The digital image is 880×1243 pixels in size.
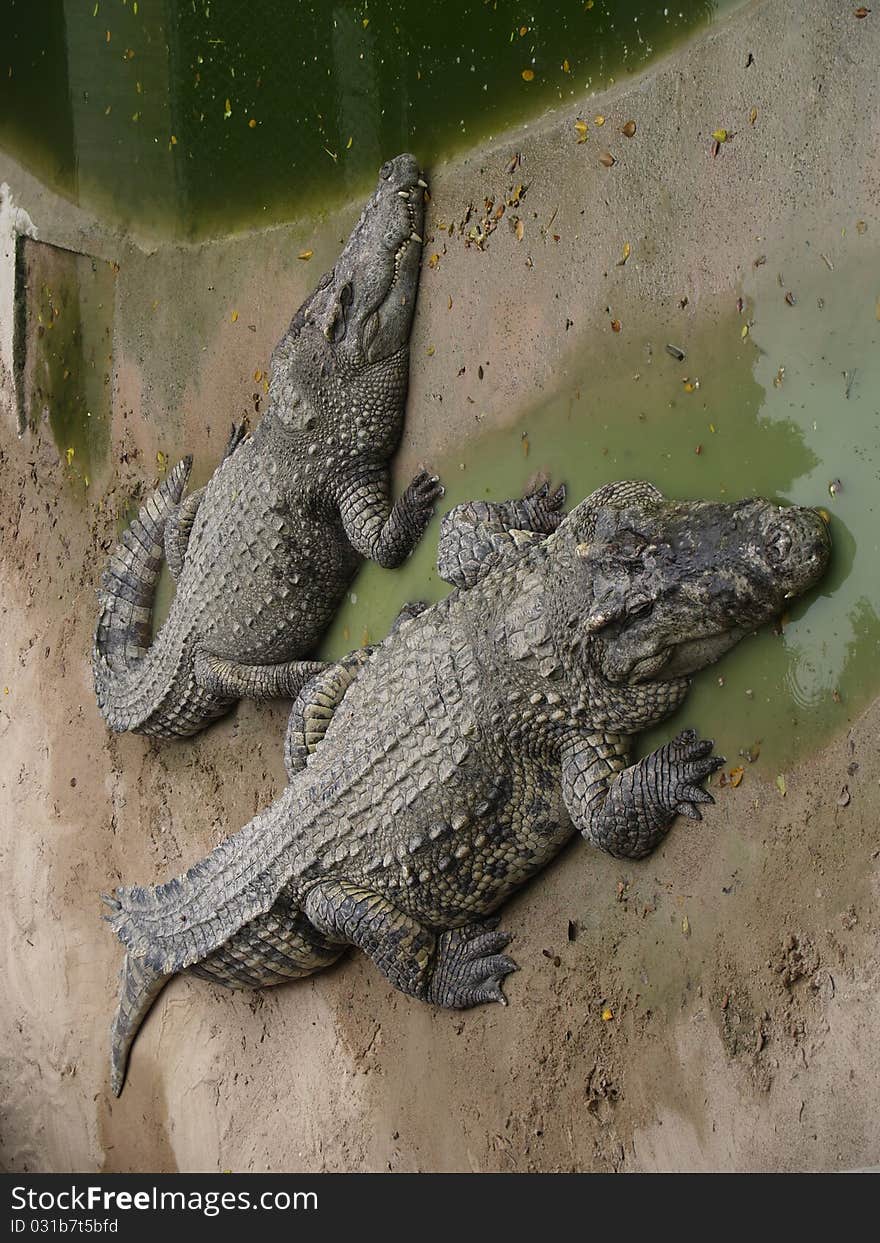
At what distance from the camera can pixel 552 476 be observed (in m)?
4.71

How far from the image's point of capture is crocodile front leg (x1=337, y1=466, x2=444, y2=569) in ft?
16.8

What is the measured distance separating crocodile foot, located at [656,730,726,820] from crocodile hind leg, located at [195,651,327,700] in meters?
1.81

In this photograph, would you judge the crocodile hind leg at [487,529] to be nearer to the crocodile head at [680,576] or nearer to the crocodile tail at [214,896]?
the crocodile head at [680,576]

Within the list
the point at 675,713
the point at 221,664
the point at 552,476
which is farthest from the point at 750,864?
the point at 221,664

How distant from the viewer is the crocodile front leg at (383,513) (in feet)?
16.8

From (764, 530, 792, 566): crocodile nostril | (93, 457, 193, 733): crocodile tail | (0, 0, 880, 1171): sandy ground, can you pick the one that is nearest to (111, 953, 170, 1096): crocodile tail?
(0, 0, 880, 1171): sandy ground

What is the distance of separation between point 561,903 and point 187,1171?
8.54ft

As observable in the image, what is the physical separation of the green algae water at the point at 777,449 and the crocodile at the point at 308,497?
3.30 feet

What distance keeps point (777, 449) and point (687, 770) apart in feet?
3.35

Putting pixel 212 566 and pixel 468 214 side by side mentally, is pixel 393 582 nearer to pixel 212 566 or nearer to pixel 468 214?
pixel 212 566

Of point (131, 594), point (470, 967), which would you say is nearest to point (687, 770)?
point (470, 967)

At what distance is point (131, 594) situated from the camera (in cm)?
653

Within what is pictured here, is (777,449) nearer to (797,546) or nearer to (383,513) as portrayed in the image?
(797,546)
